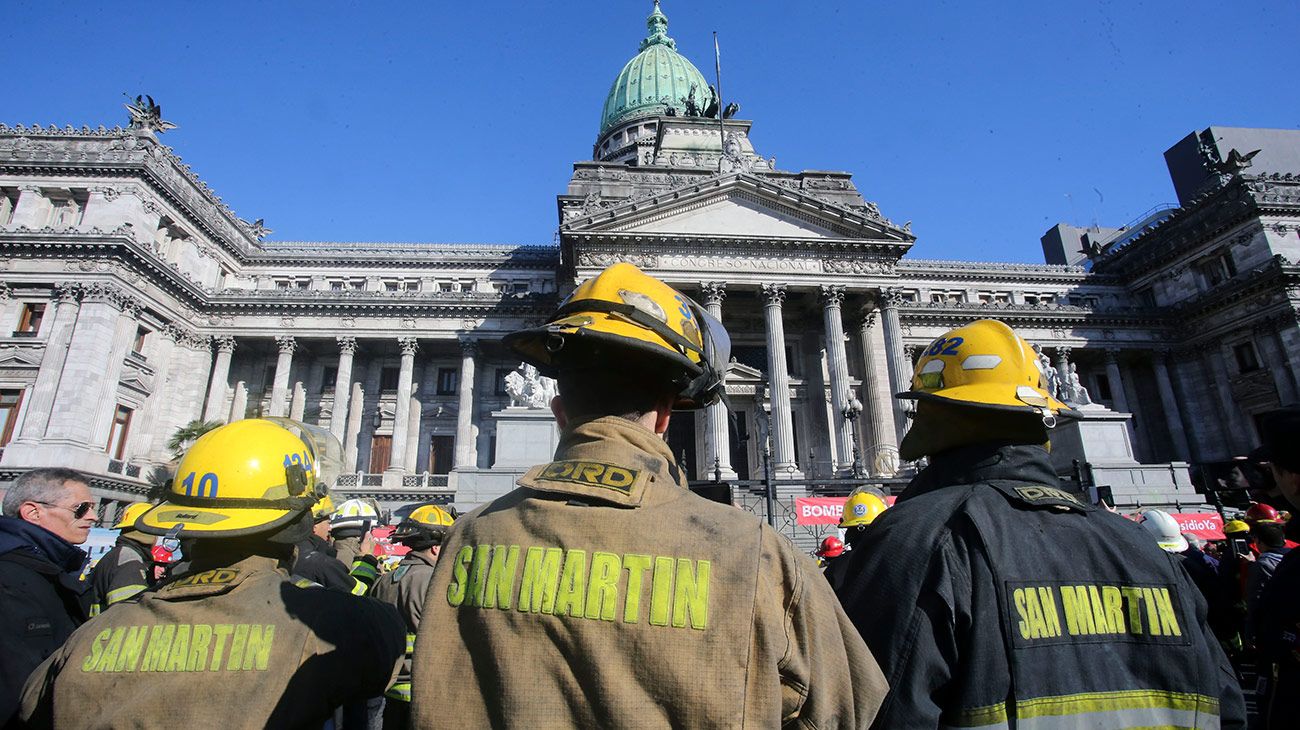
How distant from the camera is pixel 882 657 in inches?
75.3

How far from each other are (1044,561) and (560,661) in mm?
1631

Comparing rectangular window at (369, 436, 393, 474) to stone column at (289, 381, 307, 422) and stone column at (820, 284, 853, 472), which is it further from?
stone column at (820, 284, 853, 472)

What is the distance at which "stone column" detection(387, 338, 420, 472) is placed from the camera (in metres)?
32.1

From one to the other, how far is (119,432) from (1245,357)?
55540 millimetres

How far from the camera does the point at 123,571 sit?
17.7ft

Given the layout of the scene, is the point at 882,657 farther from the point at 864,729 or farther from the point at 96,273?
the point at 96,273

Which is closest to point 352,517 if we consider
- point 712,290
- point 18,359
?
point 712,290

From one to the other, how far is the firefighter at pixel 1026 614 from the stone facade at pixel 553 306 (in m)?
22.0

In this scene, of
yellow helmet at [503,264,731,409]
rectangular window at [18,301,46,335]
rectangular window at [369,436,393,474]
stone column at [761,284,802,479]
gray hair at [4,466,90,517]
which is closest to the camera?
yellow helmet at [503,264,731,409]

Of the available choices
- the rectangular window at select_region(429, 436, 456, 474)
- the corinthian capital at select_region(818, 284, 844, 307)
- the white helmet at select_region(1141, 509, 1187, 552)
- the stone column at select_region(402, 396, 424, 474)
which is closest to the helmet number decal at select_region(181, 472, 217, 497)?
the white helmet at select_region(1141, 509, 1187, 552)

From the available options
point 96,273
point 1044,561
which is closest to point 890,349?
point 1044,561

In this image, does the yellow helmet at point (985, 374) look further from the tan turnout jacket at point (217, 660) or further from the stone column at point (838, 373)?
the stone column at point (838, 373)

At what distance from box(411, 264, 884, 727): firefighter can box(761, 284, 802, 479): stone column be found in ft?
79.1

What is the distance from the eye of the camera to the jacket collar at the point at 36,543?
11.4 feet
